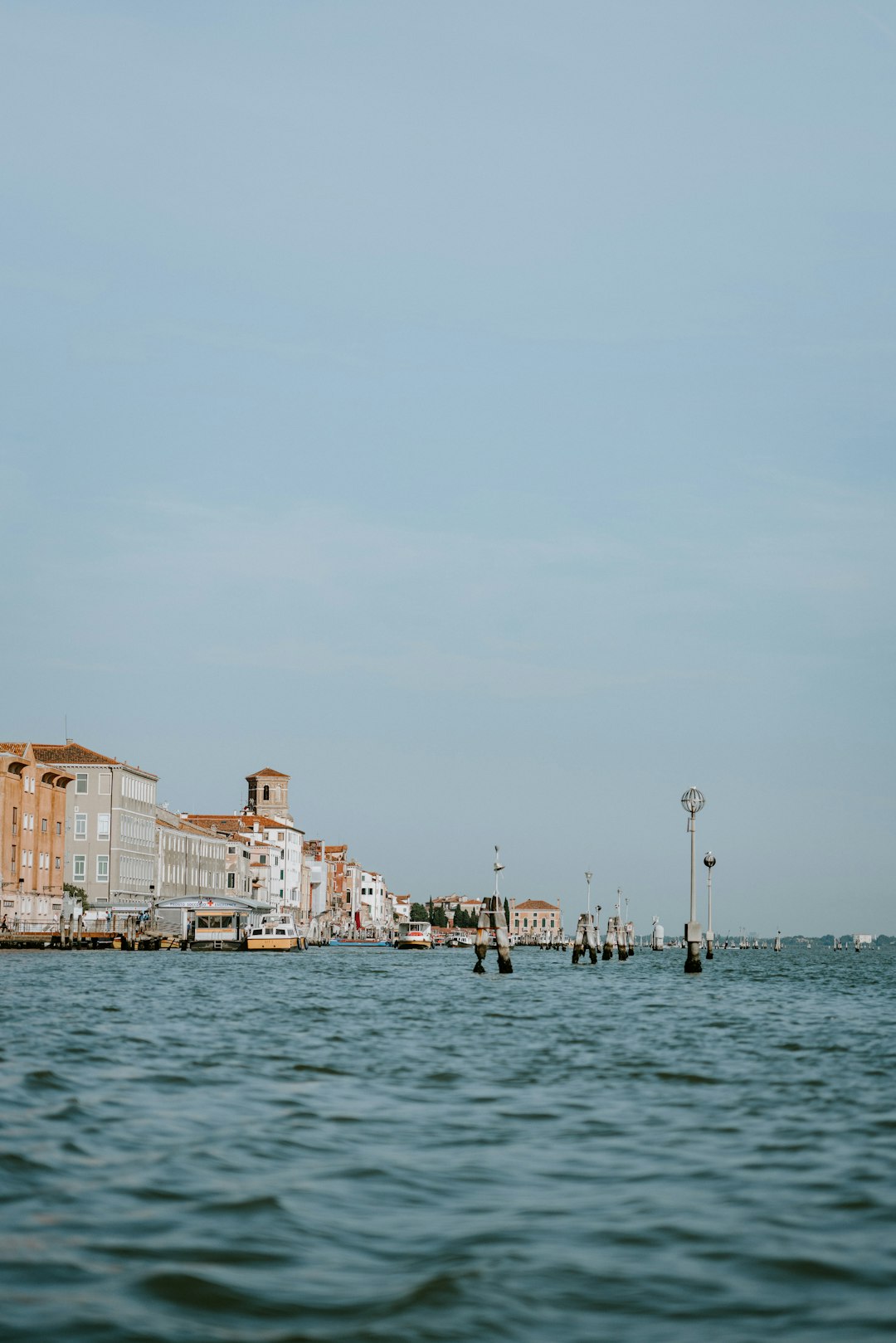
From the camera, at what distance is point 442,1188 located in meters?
11.3

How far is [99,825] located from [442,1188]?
113m

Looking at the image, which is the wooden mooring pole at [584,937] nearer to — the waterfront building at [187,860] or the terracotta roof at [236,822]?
the waterfront building at [187,860]

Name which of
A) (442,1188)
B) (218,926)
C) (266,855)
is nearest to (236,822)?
(266,855)

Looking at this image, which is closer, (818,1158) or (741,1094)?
(818,1158)

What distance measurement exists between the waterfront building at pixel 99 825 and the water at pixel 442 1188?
96717 mm

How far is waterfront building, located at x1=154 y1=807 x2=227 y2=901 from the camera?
136 metres

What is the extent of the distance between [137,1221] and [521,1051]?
13.1m

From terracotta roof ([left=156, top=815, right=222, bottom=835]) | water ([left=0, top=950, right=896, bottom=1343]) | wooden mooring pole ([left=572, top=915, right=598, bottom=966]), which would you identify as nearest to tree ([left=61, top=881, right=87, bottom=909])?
terracotta roof ([left=156, top=815, right=222, bottom=835])

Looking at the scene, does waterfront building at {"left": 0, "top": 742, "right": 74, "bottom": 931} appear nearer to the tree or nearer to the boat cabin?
the tree

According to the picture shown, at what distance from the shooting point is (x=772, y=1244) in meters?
9.65

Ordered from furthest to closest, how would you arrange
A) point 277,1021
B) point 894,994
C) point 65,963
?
point 65,963, point 894,994, point 277,1021

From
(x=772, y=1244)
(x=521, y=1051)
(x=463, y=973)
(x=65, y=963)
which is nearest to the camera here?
(x=772, y=1244)

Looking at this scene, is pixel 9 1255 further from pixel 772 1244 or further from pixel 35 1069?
pixel 35 1069

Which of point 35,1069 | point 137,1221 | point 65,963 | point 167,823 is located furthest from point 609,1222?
point 167,823
